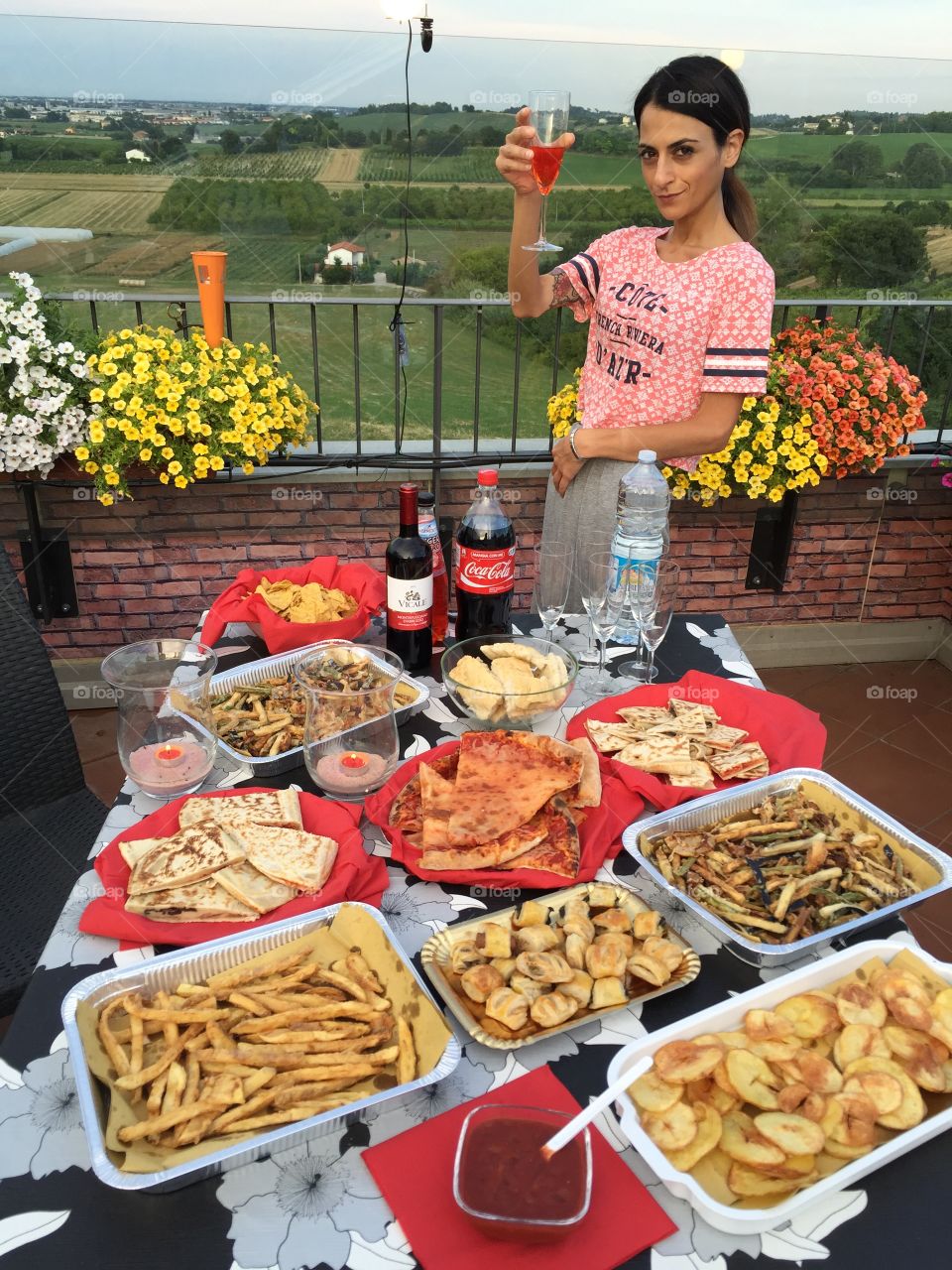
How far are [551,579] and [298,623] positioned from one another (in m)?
0.58

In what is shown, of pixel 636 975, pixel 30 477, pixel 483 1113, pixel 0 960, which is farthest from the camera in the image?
pixel 30 477

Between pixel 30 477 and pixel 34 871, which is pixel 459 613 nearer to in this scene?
pixel 34 871

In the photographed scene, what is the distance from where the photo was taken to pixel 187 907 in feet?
3.97

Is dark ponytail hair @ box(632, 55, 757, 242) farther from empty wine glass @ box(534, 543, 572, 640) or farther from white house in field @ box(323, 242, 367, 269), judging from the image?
white house in field @ box(323, 242, 367, 269)

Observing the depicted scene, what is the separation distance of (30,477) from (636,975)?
132 inches

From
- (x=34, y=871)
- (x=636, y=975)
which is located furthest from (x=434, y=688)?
(x=34, y=871)

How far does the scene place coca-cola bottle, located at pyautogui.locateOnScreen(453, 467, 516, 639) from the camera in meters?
1.84

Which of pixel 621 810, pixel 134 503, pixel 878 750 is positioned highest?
pixel 621 810

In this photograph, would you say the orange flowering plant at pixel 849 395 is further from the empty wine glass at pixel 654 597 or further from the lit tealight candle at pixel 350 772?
the lit tealight candle at pixel 350 772

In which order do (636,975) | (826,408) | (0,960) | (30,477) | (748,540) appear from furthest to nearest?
(748,540) < (826,408) < (30,477) < (0,960) < (636,975)

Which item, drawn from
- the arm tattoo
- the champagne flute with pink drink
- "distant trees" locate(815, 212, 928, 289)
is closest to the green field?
the arm tattoo

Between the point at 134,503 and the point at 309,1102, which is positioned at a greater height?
the point at 309,1102

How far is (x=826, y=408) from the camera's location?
3.88 m

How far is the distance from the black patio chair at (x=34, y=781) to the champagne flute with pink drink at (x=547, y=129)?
170cm
